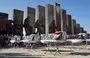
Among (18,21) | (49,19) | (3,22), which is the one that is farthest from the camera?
(49,19)

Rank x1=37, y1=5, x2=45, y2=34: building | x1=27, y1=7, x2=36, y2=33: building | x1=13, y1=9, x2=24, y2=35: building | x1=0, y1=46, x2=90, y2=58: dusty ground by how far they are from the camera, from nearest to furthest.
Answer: x1=0, y1=46, x2=90, y2=58: dusty ground
x1=13, y1=9, x2=24, y2=35: building
x1=27, y1=7, x2=36, y2=33: building
x1=37, y1=5, x2=45, y2=34: building

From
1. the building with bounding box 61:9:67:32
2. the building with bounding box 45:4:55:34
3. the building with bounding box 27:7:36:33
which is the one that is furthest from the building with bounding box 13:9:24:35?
the building with bounding box 61:9:67:32

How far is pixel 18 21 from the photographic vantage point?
196 feet

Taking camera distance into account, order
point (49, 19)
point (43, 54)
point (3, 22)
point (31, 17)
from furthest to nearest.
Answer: point (49, 19) → point (31, 17) → point (3, 22) → point (43, 54)

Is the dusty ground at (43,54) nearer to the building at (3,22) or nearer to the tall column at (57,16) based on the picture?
the building at (3,22)

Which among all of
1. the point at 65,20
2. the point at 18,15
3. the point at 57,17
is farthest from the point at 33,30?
the point at 65,20

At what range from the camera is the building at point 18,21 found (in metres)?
58.6

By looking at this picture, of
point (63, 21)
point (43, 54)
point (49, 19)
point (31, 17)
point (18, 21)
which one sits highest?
Result: point (31, 17)

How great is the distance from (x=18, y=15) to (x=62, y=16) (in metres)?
20.4

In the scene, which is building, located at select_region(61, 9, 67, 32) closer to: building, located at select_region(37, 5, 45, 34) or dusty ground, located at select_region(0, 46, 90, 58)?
building, located at select_region(37, 5, 45, 34)

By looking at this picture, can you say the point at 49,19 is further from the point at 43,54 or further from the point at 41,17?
the point at 43,54

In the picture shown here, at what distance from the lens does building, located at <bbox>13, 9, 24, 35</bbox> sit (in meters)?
58.6

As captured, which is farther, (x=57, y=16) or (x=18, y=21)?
(x=57, y=16)

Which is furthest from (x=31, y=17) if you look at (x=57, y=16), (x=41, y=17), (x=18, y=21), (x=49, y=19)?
(x=57, y=16)
